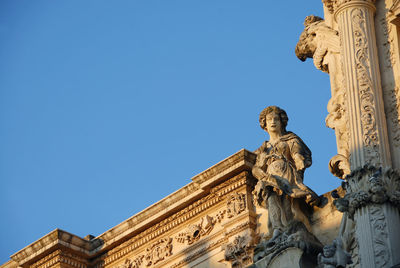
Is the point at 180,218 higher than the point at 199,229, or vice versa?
the point at 180,218

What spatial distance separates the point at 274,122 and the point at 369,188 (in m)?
3.39

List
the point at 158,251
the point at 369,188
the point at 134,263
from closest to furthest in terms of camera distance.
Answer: the point at 369,188 < the point at 158,251 < the point at 134,263

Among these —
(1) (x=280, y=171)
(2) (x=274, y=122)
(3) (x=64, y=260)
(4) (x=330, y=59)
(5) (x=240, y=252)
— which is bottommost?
(5) (x=240, y=252)

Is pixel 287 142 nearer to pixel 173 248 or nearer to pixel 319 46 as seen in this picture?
pixel 319 46

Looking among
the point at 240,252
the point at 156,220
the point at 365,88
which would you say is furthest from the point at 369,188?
the point at 156,220

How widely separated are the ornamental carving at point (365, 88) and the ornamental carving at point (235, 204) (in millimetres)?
3192

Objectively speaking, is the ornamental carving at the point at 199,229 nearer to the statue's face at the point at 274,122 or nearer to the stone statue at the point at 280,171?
the stone statue at the point at 280,171

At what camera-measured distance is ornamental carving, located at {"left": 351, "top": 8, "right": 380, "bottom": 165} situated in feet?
52.4

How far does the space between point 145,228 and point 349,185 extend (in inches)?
229

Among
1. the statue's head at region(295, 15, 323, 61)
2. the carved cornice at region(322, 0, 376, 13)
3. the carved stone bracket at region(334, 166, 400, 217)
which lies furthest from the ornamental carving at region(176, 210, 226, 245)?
the carved stone bracket at region(334, 166, 400, 217)

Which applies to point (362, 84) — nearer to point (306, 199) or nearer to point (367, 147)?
point (367, 147)

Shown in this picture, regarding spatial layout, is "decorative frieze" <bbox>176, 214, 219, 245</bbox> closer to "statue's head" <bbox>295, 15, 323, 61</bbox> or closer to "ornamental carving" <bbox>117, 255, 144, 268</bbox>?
"ornamental carving" <bbox>117, 255, 144, 268</bbox>

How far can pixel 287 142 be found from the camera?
1812 centimetres

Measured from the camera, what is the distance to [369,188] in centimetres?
1518
